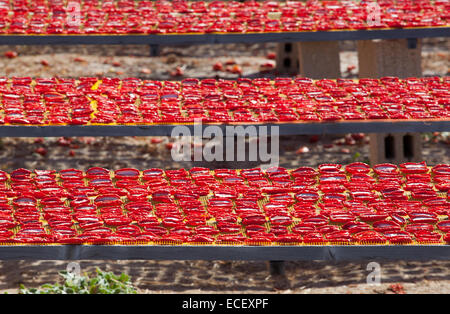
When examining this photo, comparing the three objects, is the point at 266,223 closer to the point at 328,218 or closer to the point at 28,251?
the point at 328,218

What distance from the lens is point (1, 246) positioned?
7070 millimetres

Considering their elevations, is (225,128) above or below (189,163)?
below

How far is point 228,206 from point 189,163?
405cm

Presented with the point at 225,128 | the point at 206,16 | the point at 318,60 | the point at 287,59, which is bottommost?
the point at 225,128

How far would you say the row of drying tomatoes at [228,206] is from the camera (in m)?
7.16

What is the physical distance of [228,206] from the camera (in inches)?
304

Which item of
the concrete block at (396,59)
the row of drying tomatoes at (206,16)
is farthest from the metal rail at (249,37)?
the concrete block at (396,59)

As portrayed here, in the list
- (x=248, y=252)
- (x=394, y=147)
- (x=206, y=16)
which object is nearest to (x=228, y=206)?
(x=248, y=252)

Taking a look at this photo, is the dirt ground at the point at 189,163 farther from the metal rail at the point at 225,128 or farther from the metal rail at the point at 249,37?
the metal rail at the point at 249,37

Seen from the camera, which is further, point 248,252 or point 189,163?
point 189,163

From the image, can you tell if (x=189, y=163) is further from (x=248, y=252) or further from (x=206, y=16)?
(x=248, y=252)

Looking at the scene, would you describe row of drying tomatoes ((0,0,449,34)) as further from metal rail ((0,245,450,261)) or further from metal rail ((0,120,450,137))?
metal rail ((0,245,450,261))

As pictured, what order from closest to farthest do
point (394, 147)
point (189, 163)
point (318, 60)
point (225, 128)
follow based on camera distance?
point (225, 128) → point (394, 147) → point (189, 163) → point (318, 60)
